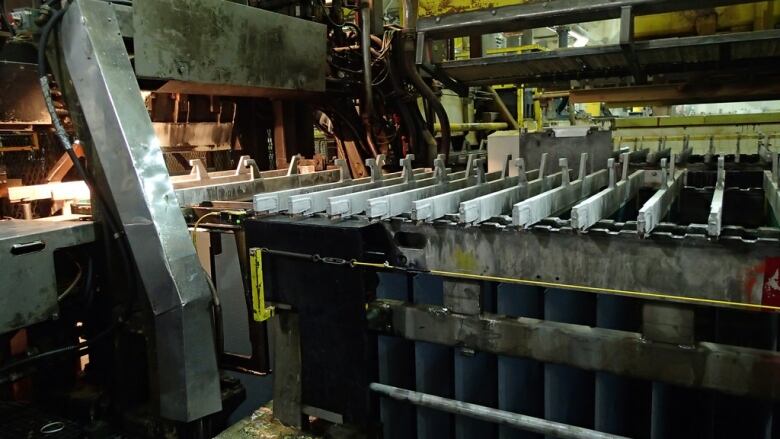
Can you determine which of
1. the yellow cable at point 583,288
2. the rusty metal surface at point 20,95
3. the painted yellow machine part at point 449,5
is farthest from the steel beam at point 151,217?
the painted yellow machine part at point 449,5

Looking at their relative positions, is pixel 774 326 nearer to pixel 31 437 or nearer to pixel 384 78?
pixel 31 437

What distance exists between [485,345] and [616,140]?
191 inches

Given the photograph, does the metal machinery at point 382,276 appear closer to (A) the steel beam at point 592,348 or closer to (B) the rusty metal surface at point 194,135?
(A) the steel beam at point 592,348

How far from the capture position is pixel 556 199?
1857mm

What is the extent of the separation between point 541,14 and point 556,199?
1.22m

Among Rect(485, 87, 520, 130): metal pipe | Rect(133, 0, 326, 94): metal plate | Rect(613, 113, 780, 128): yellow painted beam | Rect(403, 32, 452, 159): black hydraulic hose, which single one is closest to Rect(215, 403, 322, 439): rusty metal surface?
Rect(133, 0, 326, 94): metal plate

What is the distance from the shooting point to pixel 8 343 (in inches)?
96.8

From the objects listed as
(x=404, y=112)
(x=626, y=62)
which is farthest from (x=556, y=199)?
(x=404, y=112)

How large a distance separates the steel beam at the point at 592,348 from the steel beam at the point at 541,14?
1613mm

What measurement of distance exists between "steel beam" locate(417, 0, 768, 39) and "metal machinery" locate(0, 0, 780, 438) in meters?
0.02

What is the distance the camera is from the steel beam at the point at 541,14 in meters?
2.40

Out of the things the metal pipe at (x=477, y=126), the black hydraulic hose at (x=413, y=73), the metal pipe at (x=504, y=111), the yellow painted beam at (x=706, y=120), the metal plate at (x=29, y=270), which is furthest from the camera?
the metal pipe at (x=504, y=111)

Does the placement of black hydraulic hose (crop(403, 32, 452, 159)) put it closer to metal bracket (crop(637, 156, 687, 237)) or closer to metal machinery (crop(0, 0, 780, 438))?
metal machinery (crop(0, 0, 780, 438))

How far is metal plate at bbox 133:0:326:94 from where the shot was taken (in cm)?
252
